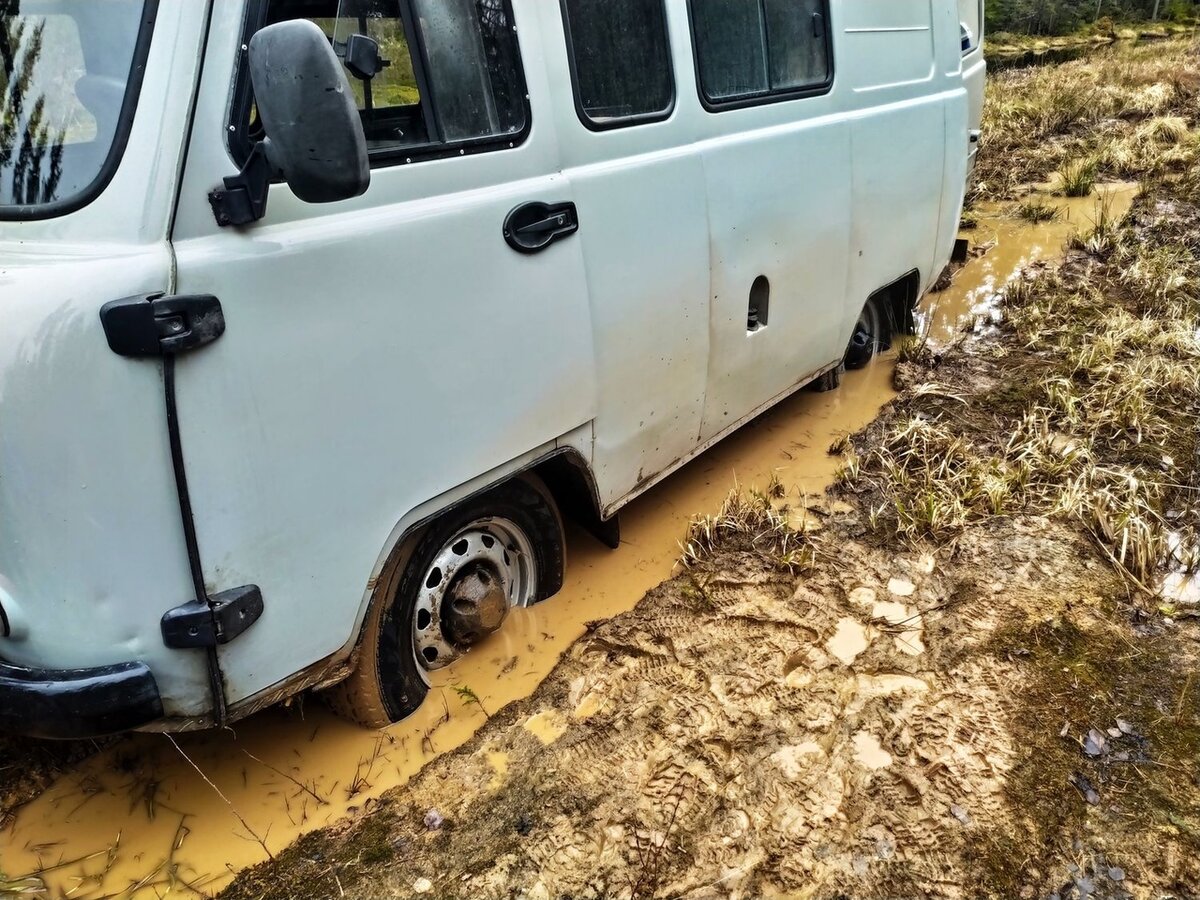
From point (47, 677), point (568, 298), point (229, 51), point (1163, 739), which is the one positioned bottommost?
point (1163, 739)

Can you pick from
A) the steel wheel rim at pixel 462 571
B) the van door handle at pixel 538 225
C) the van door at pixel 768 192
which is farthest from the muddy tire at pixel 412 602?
the van door at pixel 768 192

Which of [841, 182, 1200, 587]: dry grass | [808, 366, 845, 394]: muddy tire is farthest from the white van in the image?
[808, 366, 845, 394]: muddy tire

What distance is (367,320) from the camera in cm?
207

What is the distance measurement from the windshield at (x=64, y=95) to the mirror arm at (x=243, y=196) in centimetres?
22

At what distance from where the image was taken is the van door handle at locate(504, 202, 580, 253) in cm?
235

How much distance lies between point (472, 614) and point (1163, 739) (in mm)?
2111

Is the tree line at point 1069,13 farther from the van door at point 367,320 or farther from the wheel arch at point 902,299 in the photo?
the van door at point 367,320

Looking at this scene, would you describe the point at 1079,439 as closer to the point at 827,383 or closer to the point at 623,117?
the point at 827,383

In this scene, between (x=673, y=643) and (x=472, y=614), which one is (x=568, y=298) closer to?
(x=472, y=614)

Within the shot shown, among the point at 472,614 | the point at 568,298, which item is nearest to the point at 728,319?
the point at 568,298

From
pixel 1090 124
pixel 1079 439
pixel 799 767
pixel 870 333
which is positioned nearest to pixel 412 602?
pixel 799 767

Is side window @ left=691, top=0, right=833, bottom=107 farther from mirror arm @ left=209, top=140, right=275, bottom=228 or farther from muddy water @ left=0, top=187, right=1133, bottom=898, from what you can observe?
muddy water @ left=0, top=187, right=1133, bottom=898

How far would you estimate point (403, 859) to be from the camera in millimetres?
2289

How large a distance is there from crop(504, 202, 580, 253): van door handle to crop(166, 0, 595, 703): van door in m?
0.02
